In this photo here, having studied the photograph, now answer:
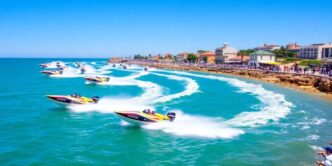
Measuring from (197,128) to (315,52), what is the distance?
344 ft

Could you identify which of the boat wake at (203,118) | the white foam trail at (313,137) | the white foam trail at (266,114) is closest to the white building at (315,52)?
the boat wake at (203,118)

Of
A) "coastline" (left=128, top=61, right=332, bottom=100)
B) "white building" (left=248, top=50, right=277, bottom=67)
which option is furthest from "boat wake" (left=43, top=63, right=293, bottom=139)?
"white building" (left=248, top=50, right=277, bottom=67)

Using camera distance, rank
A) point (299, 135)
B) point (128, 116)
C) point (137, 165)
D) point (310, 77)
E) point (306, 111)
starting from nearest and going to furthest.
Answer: point (137, 165) → point (299, 135) → point (128, 116) → point (306, 111) → point (310, 77)

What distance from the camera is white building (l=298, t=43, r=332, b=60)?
11594 centimetres

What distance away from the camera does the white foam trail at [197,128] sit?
82.3 feet

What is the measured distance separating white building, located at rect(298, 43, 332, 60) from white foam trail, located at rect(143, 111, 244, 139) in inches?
3880

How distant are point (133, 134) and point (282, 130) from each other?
10915 mm

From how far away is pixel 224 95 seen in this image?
1914 inches

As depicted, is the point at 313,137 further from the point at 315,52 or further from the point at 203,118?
the point at 315,52

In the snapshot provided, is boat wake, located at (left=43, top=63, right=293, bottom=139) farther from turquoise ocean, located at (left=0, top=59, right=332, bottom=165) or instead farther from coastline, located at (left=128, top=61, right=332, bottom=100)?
coastline, located at (left=128, top=61, right=332, bottom=100)

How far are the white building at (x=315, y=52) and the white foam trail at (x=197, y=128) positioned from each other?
9854cm

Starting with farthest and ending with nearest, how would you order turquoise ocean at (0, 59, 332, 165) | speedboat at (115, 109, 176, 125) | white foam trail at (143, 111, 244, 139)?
speedboat at (115, 109, 176, 125), white foam trail at (143, 111, 244, 139), turquoise ocean at (0, 59, 332, 165)

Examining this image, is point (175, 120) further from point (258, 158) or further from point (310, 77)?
point (310, 77)

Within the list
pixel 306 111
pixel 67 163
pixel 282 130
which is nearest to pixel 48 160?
pixel 67 163
